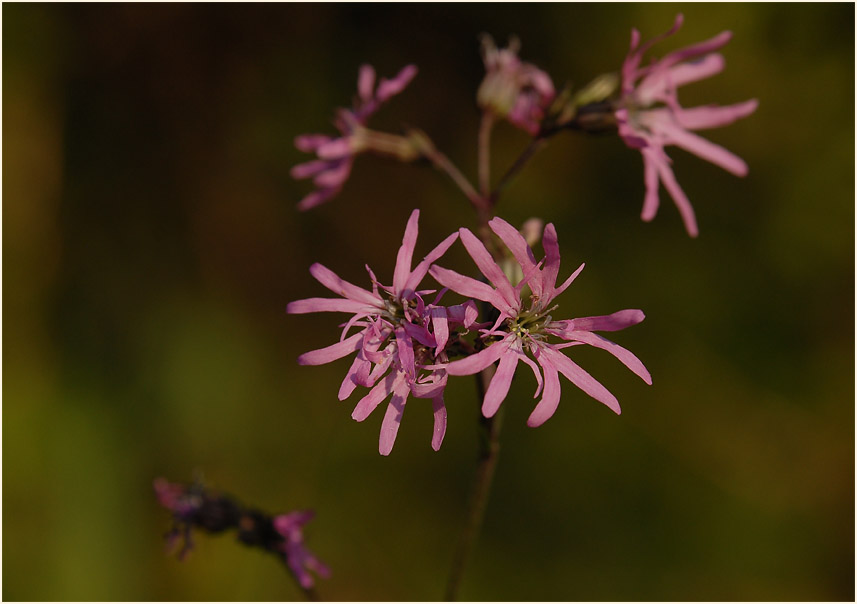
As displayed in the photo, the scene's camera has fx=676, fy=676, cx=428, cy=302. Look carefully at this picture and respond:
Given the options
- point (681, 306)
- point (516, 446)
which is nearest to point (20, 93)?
point (516, 446)

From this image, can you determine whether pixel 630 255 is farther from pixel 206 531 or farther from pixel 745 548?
pixel 206 531

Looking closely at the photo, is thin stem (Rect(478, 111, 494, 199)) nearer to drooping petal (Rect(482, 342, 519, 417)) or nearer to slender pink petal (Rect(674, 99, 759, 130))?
slender pink petal (Rect(674, 99, 759, 130))

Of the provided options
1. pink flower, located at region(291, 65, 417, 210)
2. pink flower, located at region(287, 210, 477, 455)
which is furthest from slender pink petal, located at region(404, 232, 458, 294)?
pink flower, located at region(291, 65, 417, 210)

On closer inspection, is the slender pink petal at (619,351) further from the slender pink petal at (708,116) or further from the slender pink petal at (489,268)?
the slender pink petal at (708,116)

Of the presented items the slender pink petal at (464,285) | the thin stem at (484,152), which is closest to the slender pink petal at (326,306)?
the slender pink petal at (464,285)

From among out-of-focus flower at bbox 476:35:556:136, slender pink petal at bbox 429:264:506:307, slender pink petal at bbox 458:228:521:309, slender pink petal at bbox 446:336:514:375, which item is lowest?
slender pink petal at bbox 446:336:514:375

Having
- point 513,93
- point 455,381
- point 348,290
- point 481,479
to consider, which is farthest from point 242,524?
point 455,381
